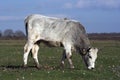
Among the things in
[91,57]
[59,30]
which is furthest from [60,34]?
[91,57]

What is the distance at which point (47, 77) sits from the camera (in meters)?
19.5

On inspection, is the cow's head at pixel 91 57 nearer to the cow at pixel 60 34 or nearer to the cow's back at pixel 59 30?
the cow at pixel 60 34

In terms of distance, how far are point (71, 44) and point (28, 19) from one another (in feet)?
10.7

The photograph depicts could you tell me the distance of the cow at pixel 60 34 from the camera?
Answer: 77.4 feet

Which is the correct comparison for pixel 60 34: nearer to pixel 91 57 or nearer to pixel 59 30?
pixel 59 30

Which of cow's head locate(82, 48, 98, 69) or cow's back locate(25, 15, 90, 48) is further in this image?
cow's back locate(25, 15, 90, 48)

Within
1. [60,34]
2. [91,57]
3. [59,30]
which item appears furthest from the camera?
[59,30]

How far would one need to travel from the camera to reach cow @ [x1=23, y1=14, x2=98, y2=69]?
23578 mm

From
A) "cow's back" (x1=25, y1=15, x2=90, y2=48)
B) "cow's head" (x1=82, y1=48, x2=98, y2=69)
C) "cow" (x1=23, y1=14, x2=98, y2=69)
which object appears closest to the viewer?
"cow's head" (x1=82, y1=48, x2=98, y2=69)

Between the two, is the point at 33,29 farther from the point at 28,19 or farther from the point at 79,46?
the point at 79,46

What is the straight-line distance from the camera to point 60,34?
78.0ft

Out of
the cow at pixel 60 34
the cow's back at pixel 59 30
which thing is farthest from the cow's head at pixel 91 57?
the cow's back at pixel 59 30

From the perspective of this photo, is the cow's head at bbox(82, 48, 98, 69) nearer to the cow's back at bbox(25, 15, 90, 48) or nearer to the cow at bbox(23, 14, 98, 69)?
the cow at bbox(23, 14, 98, 69)

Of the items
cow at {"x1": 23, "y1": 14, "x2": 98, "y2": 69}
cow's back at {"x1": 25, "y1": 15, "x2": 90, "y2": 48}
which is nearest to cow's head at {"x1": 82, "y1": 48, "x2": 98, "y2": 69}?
cow at {"x1": 23, "y1": 14, "x2": 98, "y2": 69}
